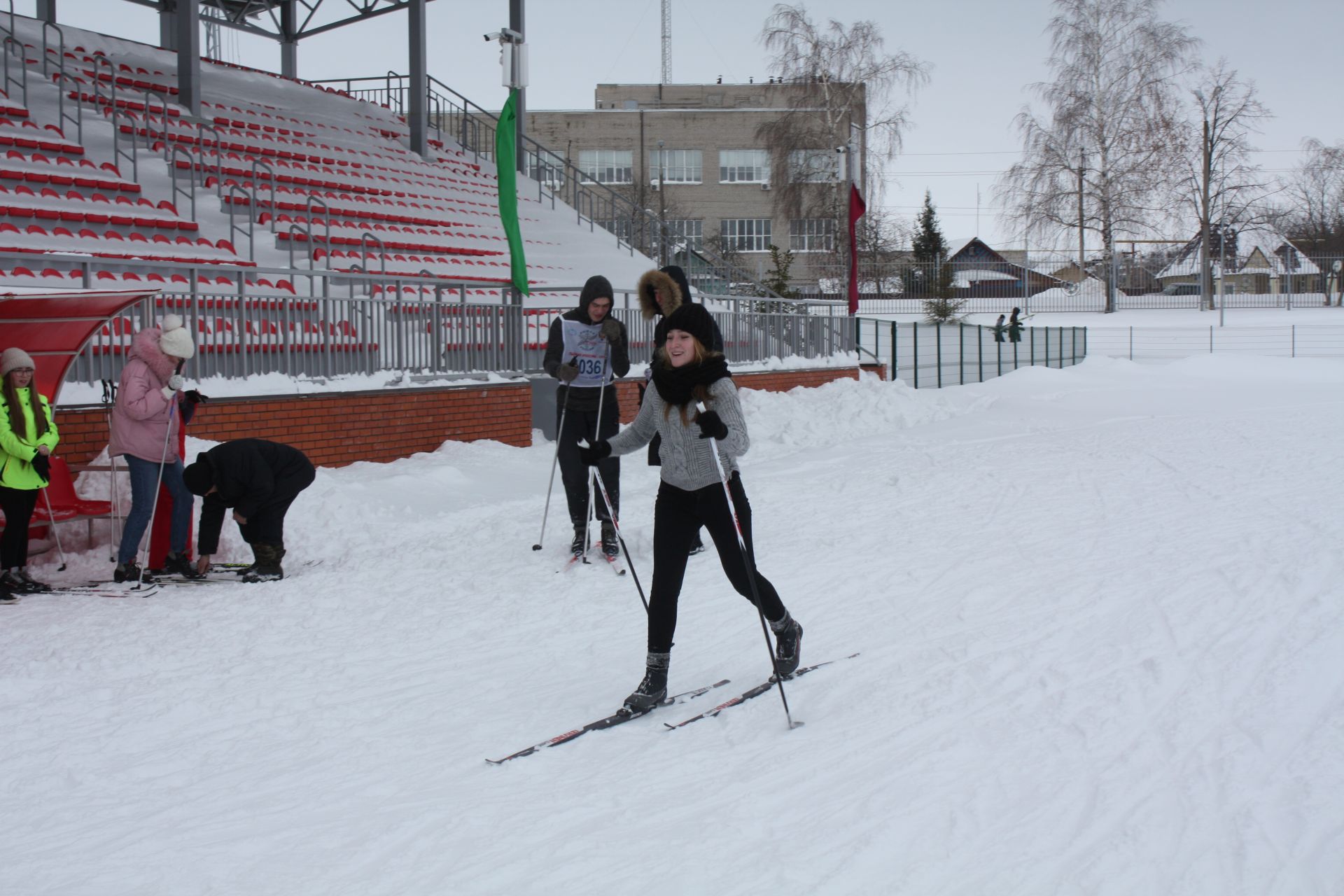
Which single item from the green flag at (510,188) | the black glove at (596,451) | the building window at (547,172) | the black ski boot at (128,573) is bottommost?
the black ski boot at (128,573)

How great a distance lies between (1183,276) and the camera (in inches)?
1647

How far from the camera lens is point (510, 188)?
13461 millimetres

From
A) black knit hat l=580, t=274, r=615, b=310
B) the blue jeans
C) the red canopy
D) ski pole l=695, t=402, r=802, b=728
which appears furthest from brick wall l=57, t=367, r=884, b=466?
ski pole l=695, t=402, r=802, b=728

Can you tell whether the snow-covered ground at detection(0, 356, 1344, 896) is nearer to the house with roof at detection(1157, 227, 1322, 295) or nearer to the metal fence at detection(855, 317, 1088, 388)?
the metal fence at detection(855, 317, 1088, 388)

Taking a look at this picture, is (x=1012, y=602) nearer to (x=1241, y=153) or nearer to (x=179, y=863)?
(x=179, y=863)

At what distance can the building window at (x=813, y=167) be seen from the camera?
138 ft

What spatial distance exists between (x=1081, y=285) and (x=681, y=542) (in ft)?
127

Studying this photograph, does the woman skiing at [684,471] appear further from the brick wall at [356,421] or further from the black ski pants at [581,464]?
the brick wall at [356,421]

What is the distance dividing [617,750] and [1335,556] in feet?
17.6

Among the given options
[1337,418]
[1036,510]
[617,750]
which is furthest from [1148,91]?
[617,750]

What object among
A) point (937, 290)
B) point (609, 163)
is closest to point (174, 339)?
point (937, 290)

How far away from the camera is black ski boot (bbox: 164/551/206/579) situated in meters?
7.79

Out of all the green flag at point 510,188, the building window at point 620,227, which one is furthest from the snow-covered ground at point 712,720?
the building window at point 620,227

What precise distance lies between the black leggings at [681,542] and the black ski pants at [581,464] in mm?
2946
